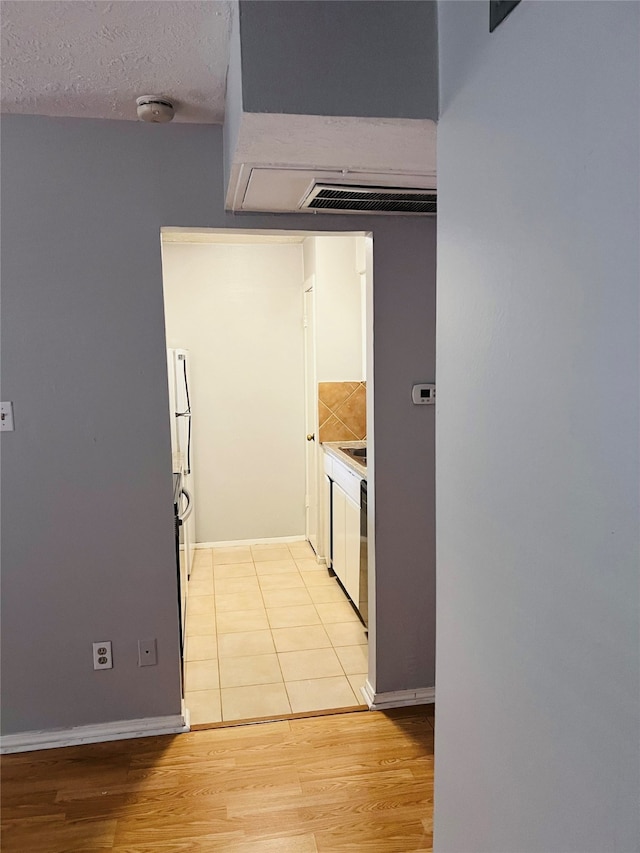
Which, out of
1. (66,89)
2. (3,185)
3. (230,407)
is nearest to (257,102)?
(66,89)

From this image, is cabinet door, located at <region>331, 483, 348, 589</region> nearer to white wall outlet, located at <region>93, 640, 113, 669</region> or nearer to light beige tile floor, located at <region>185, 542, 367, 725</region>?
light beige tile floor, located at <region>185, 542, 367, 725</region>

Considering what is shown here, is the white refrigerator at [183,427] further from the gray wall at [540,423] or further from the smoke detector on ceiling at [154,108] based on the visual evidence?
the gray wall at [540,423]

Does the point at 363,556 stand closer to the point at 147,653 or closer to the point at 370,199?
the point at 147,653

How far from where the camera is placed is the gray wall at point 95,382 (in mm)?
2539

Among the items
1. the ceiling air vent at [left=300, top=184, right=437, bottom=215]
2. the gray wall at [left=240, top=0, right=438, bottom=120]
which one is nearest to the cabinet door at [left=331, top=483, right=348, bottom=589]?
the ceiling air vent at [left=300, top=184, right=437, bottom=215]

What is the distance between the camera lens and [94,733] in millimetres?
2738

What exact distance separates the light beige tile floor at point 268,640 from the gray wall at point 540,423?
1.71m

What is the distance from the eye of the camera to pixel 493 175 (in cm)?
118

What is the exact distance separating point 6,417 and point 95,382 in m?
0.36

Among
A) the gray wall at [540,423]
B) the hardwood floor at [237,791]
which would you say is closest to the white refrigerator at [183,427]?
the hardwood floor at [237,791]

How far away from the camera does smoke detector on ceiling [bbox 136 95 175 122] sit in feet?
7.39

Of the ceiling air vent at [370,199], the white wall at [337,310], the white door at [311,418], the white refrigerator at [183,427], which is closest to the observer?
the ceiling air vent at [370,199]

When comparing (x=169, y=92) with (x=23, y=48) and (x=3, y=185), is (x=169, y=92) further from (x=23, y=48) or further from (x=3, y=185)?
(x=3, y=185)

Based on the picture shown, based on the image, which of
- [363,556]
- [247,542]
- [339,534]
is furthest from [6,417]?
[247,542]
